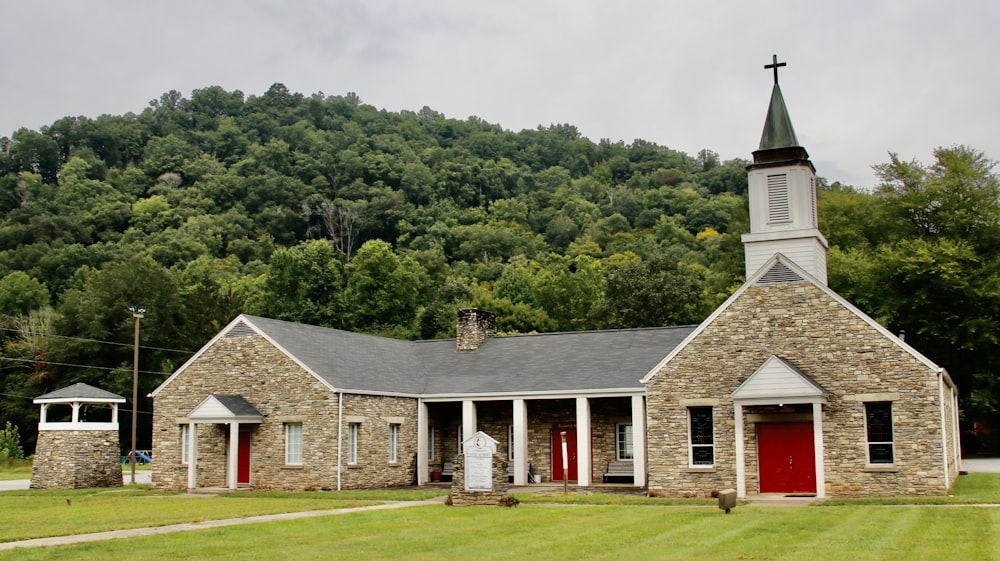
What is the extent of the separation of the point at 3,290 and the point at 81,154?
4982 centimetres

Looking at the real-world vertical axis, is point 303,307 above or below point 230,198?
below

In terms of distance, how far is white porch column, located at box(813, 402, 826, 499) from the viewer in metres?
24.6

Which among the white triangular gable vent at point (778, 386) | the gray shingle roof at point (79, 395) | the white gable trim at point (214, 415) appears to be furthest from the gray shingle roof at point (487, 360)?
the gray shingle roof at point (79, 395)

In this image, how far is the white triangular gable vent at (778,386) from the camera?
24.6m

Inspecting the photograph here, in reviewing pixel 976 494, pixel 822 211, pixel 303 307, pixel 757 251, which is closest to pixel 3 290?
pixel 303 307

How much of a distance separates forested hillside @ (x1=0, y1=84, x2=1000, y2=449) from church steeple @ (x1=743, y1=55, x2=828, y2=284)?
1729 centimetres

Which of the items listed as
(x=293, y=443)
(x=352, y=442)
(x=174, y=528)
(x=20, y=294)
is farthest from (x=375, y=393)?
(x=20, y=294)

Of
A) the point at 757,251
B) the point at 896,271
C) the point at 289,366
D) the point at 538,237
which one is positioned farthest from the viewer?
the point at 538,237

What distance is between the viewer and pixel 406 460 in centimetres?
3300

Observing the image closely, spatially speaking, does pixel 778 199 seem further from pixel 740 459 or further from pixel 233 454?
pixel 233 454

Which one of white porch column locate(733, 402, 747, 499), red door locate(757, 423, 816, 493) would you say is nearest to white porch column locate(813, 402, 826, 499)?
red door locate(757, 423, 816, 493)

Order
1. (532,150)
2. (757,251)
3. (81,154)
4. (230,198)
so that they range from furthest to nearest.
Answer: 1. (532,150)
2. (81,154)
3. (230,198)
4. (757,251)

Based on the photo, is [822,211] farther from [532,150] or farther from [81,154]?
[81,154]

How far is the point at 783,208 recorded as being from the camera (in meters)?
28.1
